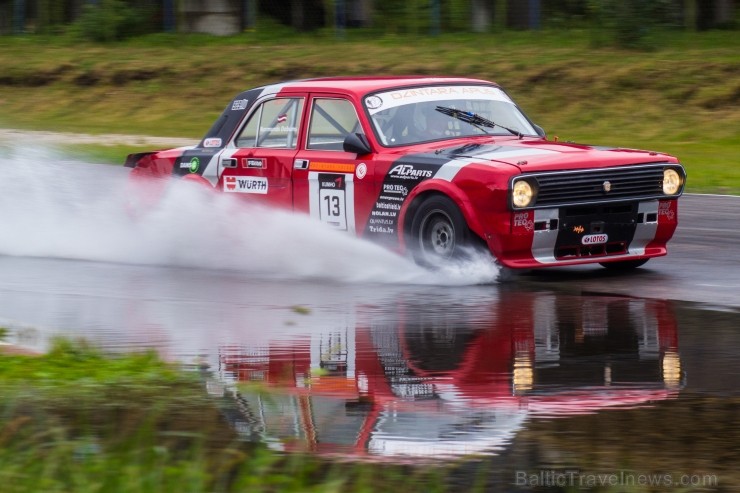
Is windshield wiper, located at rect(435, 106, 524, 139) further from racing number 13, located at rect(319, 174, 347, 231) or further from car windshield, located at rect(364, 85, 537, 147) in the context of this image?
racing number 13, located at rect(319, 174, 347, 231)

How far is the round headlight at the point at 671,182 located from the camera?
10.3m

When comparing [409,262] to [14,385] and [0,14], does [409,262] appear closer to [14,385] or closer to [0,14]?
[14,385]

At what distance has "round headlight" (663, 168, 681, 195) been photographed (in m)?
10.3

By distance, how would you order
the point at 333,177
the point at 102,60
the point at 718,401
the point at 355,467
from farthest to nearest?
the point at 102,60
the point at 333,177
the point at 718,401
the point at 355,467

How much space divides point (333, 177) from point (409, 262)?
3.16 ft

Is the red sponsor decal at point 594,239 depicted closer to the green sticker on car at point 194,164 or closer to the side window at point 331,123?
the side window at point 331,123

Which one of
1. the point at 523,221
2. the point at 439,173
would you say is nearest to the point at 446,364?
the point at 523,221

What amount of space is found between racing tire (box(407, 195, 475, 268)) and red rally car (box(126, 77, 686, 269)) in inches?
0.4

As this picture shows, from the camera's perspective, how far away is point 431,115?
1088 centimetres

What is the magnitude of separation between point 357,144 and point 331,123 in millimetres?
626

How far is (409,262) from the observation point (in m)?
10.3

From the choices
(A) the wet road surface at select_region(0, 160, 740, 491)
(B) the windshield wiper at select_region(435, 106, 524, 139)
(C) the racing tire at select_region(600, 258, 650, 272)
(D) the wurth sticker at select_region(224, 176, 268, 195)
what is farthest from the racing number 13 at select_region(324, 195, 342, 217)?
(C) the racing tire at select_region(600, 258, 650, 272)

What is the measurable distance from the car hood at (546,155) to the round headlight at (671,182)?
8cm

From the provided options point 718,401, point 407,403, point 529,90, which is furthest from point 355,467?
point 529,90
